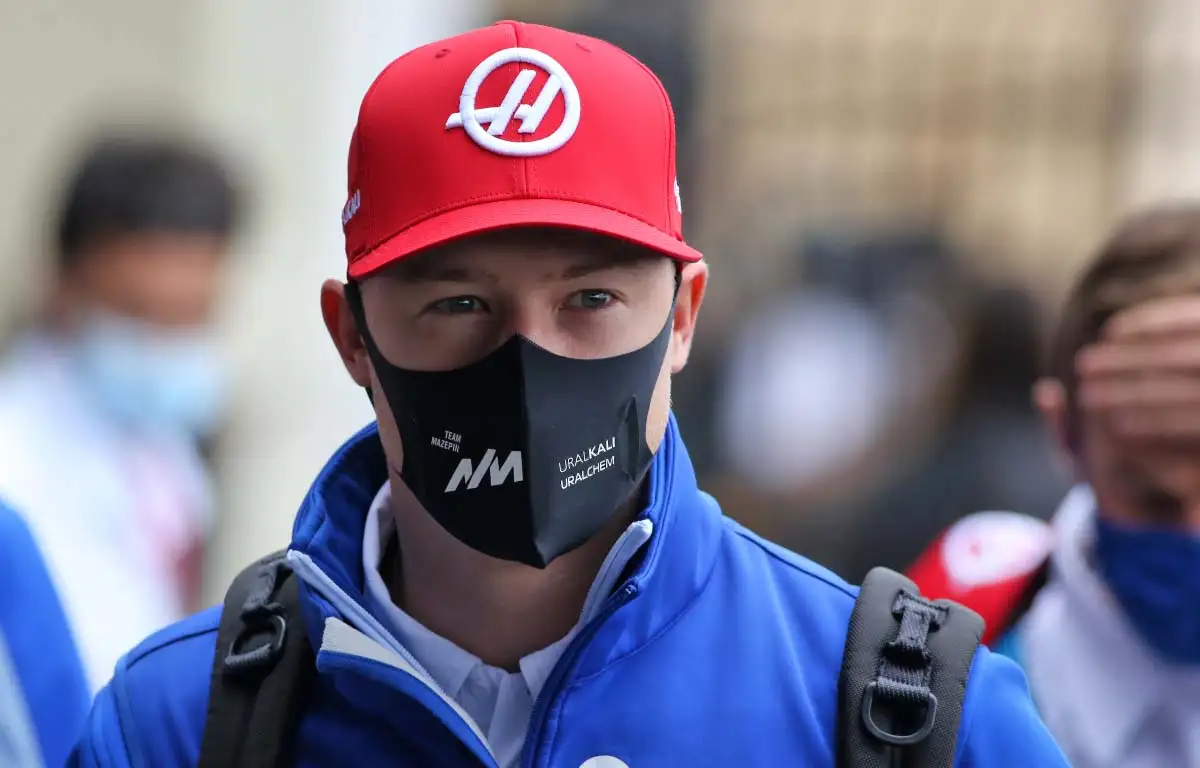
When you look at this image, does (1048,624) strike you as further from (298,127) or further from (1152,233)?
(298,127)

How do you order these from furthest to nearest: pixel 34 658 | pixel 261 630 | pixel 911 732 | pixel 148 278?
1. pixel 148 278
2. pixel 34 658
3. pixel 261 630
4. pixel 911 732

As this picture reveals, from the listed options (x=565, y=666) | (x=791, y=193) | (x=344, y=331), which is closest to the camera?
(x=565, y=666)

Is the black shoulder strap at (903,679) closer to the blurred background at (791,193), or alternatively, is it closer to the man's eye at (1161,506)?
the man's eye at (1161,506)

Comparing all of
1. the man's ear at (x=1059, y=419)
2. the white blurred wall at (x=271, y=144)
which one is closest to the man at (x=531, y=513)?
the man's ear at (x=1059, y=419)

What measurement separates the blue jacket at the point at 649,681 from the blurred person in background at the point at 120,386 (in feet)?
6.48

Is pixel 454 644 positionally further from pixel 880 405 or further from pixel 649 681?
pixel 880 405

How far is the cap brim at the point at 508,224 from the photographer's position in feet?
7.25

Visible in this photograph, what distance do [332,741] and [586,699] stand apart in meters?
0.36

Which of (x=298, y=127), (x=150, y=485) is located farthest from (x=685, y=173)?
(x=150, y=485)

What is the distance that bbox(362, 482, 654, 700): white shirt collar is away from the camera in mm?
2242

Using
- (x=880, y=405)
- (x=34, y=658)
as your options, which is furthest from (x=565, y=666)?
(x=880, y=405)

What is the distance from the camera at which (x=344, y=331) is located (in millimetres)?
2510

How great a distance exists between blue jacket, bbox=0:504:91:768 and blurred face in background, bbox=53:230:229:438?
1.95m

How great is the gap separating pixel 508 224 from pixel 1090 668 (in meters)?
1.37
